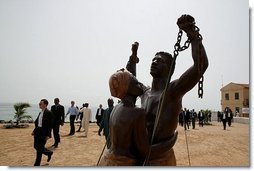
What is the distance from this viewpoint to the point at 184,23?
1.43 metres

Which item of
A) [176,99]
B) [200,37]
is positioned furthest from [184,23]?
[176,99]

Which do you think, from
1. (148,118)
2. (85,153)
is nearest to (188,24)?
(148,118)

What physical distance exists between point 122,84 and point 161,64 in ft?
1.06

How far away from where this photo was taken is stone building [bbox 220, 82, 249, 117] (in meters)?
26.4

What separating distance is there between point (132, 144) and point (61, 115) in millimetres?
5518

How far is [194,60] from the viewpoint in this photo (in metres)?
1.39

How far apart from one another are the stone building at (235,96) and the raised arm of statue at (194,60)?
26036 mm

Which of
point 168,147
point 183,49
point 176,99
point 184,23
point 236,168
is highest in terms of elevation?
point 184,23

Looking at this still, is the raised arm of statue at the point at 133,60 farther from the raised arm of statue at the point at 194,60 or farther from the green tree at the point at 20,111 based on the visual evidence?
the green tree at the point at 20,111

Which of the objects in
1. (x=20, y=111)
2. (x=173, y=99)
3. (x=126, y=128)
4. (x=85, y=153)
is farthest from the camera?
(x=20, y=111)

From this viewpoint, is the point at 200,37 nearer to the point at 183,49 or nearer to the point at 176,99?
the point at 183,49

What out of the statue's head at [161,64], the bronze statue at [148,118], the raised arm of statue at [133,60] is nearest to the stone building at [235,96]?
the raised arm of statue at [133,60]

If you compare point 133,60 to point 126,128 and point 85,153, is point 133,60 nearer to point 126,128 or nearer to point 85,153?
point 126,128

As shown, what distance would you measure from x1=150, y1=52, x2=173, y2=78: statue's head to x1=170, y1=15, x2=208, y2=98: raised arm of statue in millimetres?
156
